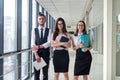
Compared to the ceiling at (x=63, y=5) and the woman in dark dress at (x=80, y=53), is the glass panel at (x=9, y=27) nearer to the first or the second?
the woman in dark dress at (x=80, y=53)

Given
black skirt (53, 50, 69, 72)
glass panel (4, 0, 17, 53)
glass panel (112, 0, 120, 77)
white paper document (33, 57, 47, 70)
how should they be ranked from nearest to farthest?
white paper document (33, 57, 47, 70)
black skirt (53, 50, 69, 72)
glass panel (112, 0, 120, 77)
glass panel (4, 0, 17, 53)

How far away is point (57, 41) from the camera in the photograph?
3.54m

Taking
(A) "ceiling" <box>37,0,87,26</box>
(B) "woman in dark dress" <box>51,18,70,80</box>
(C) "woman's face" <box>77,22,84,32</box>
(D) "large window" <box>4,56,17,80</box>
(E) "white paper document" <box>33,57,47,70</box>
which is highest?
(A) "ceiling" <box>37,0,87,26</box>

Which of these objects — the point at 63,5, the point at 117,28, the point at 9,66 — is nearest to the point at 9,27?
the point at 9,66

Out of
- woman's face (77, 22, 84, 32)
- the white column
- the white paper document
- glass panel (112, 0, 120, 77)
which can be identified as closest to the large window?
the white paper document

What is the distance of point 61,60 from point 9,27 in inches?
83.4

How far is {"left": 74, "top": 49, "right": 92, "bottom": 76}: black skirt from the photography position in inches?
151

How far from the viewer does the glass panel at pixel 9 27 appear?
4.92 metres

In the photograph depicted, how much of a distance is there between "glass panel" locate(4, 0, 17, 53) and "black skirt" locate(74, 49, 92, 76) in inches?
65.4

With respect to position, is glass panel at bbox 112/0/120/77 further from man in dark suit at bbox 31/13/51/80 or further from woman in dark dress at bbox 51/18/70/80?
man in dark suit at bbox 31/13/51/80

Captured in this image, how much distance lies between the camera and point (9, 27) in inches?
208

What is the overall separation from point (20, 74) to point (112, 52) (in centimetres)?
273

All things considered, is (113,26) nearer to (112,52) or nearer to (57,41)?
(112,52)

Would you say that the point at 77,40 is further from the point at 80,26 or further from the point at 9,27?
the point at 9,27
